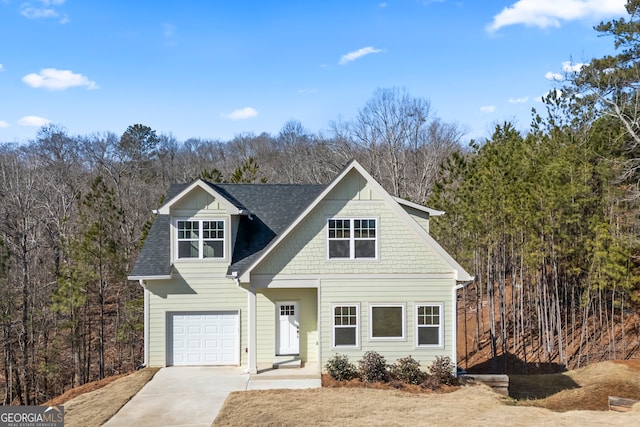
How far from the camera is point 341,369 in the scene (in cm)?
1408

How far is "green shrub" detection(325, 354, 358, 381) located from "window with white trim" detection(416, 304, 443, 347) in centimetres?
219

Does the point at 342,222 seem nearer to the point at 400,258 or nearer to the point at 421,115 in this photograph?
the point at 400,258

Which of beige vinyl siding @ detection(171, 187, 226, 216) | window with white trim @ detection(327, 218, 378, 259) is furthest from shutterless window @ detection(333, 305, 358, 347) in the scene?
beige vinyl siding @ detection(171, 187, 226, 216)

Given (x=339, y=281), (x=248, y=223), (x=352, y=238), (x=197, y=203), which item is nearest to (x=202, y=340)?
(x=248, y=223)

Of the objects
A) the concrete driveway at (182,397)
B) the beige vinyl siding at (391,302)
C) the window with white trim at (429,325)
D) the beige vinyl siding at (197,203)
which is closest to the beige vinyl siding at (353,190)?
the beige vinyl siding at (391,302)

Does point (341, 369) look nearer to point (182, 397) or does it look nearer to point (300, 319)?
point (300, 319)

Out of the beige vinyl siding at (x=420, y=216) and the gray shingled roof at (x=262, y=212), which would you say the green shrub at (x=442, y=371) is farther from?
the gray shingled roof at (x=262, y=212)

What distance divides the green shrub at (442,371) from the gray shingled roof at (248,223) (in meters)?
6.09

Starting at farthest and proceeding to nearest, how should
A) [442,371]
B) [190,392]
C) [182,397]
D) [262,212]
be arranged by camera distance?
[262,212]
[442,371]
[190,392]
[182,397]

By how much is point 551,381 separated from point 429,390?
7.20 metres

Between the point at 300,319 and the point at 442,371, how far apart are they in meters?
4.77

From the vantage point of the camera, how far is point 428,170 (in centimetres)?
3600

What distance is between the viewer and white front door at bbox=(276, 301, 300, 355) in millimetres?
16281

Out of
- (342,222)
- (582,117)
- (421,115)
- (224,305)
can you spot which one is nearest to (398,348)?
(342,222)
